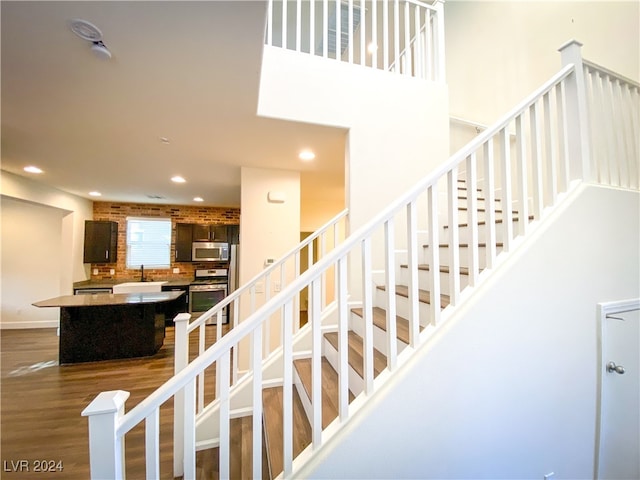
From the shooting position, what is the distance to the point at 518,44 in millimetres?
3277

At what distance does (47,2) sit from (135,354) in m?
4.19

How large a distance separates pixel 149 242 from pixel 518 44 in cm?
736

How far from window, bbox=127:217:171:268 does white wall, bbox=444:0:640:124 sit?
6296 mm

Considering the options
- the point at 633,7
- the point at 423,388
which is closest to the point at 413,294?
the point at 423,388

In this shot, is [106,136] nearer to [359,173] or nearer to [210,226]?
[359,173]

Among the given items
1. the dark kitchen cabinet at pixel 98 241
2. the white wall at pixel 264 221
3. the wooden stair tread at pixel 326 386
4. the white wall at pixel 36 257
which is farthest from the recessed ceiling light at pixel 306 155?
the dark kitchen cabinet at pixel 98 241

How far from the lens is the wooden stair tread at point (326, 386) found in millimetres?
1590

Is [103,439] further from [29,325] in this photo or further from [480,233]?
[29,325]

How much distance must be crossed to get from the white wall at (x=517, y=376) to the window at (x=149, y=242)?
6.45m

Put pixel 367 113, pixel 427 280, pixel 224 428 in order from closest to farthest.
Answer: pixel 224 428 → pixel 427 280 → pixel 367 113

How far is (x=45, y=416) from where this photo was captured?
2.60 m

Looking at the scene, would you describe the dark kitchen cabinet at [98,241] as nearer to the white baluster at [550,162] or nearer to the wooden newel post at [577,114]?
the white baluster at [550,162]

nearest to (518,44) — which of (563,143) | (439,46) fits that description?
(439,46)

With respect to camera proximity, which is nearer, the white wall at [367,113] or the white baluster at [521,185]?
the white baluster at [521,185]
